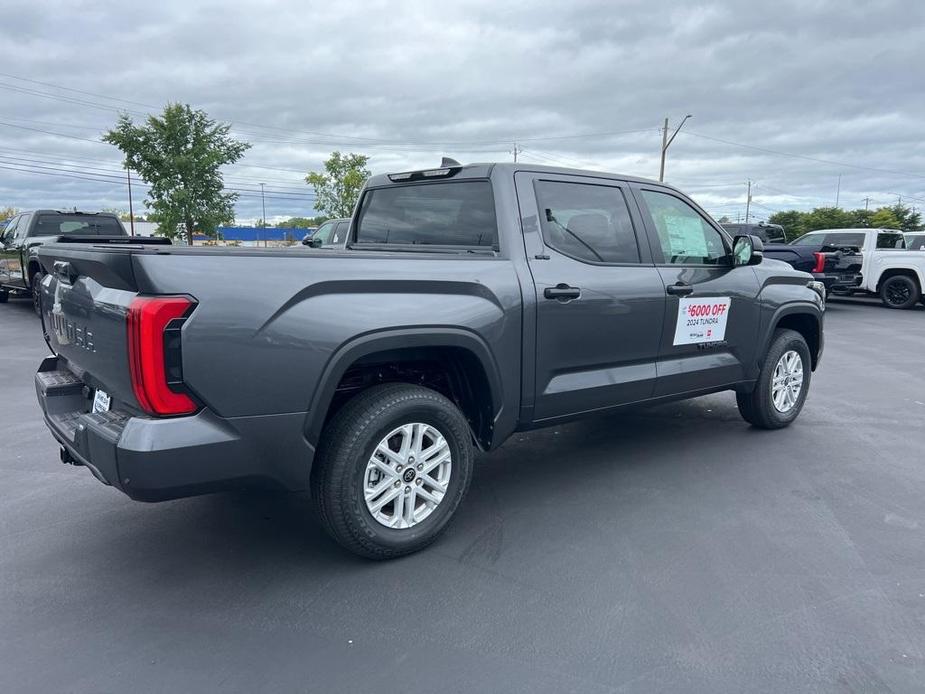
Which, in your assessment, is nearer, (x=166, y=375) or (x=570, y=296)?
(x=166, y=375)

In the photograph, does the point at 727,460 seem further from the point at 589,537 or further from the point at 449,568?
the point at 449,568

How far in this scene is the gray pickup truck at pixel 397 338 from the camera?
2.56 m

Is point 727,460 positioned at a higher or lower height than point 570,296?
lower

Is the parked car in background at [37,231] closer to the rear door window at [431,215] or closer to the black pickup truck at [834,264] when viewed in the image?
the rear door window at [431,215]

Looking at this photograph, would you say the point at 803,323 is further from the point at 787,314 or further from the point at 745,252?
the point at 745,252

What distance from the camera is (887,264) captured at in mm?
15500

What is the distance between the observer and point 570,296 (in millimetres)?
3738

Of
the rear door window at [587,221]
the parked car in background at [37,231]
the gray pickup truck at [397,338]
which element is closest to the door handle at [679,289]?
the gray pickup truck at [397,338]

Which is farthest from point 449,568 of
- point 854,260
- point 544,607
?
point 854,260

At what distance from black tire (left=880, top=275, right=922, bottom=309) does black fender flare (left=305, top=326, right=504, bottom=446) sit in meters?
15.4

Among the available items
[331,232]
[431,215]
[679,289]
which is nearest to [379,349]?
[431,215]

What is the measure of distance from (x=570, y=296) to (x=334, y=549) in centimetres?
178

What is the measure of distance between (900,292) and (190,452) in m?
17.0

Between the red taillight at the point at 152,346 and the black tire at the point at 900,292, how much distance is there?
16.9 metres
